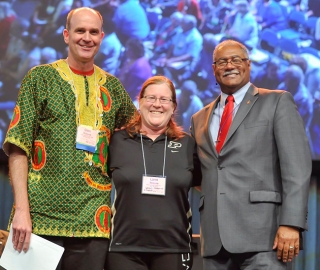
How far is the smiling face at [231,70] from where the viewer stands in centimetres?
284

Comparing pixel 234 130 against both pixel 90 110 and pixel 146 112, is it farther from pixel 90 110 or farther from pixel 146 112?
pixel 90 110

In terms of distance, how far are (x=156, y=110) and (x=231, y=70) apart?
42cm

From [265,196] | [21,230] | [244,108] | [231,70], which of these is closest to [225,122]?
[244,108]

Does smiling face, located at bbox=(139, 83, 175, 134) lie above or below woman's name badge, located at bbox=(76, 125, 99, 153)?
above

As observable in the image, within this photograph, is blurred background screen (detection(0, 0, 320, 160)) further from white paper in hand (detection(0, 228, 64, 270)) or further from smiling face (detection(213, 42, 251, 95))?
white paper in hand (detection(0, 228, 64, 270))

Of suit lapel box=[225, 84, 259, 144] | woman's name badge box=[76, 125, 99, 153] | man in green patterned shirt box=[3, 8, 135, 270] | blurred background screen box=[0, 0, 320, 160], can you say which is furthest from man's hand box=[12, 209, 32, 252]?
blurred background screen box=[0, 0, 320, 160]

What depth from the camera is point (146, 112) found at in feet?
9.32

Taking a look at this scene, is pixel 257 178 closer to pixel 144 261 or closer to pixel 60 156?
pixel 144 261

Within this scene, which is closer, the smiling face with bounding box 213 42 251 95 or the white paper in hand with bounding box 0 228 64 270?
the white paper in hand with bounding box 0 228 64 270

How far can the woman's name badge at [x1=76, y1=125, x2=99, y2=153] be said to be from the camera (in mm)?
2578

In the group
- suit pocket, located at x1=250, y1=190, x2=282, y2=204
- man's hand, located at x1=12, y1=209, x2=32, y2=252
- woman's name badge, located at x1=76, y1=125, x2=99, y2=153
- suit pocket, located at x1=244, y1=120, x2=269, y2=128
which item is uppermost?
suit pocket, located at x1=244, y1=120, x2=269, y2=128

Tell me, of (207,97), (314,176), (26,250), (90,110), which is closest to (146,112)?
(90,110)

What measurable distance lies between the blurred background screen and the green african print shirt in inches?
77.3

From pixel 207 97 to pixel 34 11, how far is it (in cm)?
158
